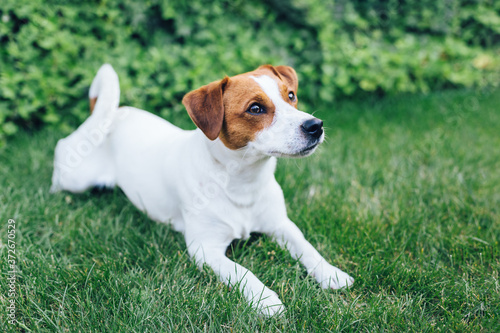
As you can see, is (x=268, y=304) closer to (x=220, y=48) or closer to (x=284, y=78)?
(x=284, y=78)

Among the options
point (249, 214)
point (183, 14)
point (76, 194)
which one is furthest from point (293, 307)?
point (183, 14)

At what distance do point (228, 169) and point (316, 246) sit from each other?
767 mm

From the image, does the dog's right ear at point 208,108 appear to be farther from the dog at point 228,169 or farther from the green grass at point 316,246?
the green grass at point 316,246

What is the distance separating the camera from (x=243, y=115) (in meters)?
2.20

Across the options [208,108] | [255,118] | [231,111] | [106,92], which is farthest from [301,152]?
[106,92]

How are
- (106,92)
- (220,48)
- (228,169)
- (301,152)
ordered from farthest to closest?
(220,48)
(106,92)
(228,169)
(301,152)

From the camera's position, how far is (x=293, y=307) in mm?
2033

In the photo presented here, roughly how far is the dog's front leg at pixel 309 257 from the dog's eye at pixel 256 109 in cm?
74

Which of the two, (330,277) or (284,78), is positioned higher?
(284,78)

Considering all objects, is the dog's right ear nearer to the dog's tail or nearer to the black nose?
the black nose

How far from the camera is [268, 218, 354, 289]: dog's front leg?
2.25 meters

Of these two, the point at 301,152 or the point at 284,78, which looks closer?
the point at 301,152

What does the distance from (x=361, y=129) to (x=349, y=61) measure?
1.00 m

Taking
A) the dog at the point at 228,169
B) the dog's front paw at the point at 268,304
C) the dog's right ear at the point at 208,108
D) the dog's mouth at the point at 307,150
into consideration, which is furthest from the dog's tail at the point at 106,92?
the dog's front paw at the point at 268,304
